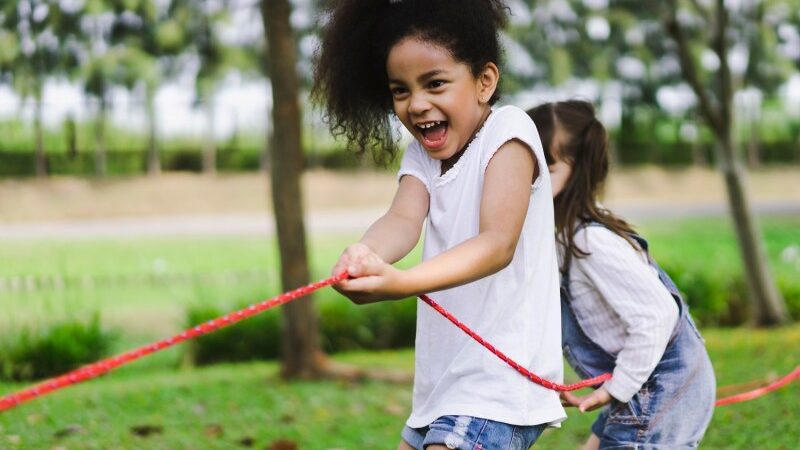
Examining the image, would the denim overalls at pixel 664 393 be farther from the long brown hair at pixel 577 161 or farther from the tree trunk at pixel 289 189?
the tree trunk at pixel 289 189

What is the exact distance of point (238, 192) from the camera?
22.0 meters

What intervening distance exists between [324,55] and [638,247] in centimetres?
106

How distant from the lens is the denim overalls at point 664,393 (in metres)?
2.88

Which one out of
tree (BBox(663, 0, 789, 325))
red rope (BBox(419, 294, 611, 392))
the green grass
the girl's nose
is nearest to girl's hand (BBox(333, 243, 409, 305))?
red rope (BBox(419, 294, 611, 392))

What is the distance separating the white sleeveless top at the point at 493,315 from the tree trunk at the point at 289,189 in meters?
3.94

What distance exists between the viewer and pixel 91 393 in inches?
241

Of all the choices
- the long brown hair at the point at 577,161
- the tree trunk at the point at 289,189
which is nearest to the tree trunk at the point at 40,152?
the tree trunk at the point at 289,189

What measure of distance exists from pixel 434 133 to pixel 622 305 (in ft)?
2.72

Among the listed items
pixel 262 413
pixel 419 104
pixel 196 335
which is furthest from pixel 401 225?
pixel 262 413

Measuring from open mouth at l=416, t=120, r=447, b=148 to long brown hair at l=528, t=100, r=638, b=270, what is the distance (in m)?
0.72

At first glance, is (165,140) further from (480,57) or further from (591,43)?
(480,57)

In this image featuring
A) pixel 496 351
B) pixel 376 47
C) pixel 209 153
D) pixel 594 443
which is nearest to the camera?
pixel 496 351

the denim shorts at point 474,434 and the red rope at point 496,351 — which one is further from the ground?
the red rope at point 496,351

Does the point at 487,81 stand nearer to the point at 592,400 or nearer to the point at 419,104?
the point at 419,104
